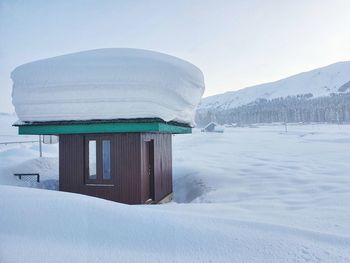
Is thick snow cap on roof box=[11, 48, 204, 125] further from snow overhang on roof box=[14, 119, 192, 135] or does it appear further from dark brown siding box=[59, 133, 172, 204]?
dark brown siding box=[59, 133, 172, 204]

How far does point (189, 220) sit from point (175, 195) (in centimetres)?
821

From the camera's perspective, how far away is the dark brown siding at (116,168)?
8.44 m

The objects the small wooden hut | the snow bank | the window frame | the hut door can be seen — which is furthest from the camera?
the hut door

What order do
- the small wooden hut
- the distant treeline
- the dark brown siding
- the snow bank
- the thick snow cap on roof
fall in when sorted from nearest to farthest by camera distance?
the snow bank, the thick snow cap on roof, the small wooden hut, the dark brown siding, the distant treeline

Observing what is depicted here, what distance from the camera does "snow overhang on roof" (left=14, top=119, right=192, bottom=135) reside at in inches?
310

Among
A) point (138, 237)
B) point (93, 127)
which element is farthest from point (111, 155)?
point (138, 237)

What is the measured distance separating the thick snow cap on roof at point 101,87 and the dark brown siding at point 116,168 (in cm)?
86

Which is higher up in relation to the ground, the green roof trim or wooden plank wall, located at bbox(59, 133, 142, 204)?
the green roof trim

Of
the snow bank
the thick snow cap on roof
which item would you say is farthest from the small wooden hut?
the snow bank

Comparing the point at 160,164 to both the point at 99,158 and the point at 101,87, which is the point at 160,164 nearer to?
the point at 99,158

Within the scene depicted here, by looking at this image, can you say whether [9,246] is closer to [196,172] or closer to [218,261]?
[218,261]

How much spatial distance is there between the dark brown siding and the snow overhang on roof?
0.48 metres

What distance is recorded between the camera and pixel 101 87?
25.3ft

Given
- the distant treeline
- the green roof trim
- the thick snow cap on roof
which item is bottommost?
the green roof trim
